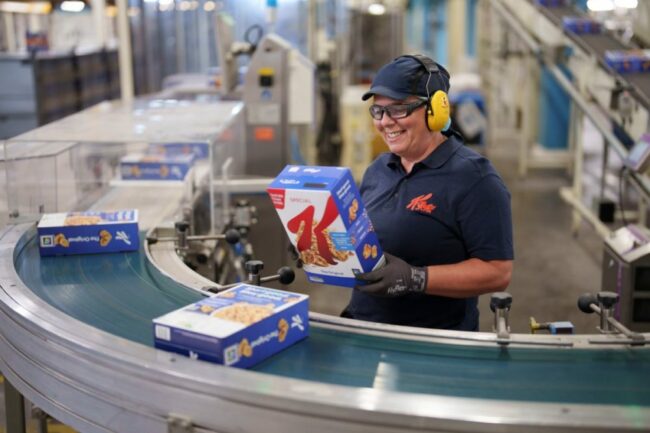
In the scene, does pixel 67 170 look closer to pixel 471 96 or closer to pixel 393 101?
pixel 393 101

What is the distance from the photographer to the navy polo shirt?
208 cm

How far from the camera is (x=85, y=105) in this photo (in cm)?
1066

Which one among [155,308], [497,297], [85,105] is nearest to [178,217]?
[155,308]

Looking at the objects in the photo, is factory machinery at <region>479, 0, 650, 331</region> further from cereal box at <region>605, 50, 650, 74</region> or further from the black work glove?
the black work glove

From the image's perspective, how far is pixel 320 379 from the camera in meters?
1.61

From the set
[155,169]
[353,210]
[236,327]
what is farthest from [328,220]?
[155,169]

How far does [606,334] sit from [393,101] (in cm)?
78

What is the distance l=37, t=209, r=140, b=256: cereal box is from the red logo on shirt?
925 millimetres

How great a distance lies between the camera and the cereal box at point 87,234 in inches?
98.0

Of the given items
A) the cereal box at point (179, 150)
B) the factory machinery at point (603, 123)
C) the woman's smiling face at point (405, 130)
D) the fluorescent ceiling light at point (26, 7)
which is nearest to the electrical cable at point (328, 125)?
the factory machinery at point (603, 123)

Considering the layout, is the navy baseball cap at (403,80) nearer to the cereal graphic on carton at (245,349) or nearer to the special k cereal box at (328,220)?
the special k cereal box at (328,220)

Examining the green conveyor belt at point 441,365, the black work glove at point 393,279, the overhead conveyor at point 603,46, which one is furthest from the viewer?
the overhead conveyor at point 603,46

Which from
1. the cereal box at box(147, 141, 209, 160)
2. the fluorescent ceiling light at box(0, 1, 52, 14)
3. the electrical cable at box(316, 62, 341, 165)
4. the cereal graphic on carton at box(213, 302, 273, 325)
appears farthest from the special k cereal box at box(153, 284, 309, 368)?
the fluorescent ceiling light at box(0, 1, 52, 14)

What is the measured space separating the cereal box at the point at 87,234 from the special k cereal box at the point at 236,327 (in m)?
0.83
